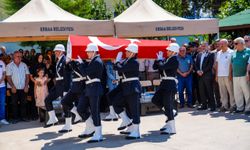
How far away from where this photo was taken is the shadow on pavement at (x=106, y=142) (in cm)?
766

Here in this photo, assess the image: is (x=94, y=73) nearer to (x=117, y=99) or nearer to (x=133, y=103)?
(x=117, y=99)

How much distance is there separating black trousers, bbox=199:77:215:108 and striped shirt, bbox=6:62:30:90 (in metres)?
4.72

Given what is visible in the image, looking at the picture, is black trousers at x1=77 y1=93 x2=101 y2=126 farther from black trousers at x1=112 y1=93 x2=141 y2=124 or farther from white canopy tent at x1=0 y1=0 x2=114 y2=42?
white canopy tent at x1=0 y1=0 x2=114 y2=42

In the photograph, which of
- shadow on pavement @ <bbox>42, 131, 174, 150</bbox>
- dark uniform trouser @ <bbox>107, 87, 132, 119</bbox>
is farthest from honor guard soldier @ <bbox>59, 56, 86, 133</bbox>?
shadow on pavement @ <bbox>42, 131, 174, 150</bbox>

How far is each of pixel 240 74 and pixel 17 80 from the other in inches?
219

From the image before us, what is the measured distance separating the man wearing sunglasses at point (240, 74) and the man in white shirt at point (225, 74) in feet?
0.98

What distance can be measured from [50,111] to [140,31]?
11.8 ft

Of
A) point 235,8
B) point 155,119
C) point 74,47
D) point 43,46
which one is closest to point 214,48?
point 155,119

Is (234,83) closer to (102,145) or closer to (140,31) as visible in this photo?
(140,31)

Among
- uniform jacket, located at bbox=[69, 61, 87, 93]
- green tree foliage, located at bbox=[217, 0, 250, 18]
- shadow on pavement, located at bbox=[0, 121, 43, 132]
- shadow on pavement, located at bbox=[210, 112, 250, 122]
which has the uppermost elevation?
green tree foliage, located at bbox=[217, 0, 250, 18]

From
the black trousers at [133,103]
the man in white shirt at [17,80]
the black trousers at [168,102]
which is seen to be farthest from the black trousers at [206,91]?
the man in white shirt at [17,80]

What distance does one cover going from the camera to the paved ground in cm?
739

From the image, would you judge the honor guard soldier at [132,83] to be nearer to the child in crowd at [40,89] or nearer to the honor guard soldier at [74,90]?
the honor guard soldier at [74,90]

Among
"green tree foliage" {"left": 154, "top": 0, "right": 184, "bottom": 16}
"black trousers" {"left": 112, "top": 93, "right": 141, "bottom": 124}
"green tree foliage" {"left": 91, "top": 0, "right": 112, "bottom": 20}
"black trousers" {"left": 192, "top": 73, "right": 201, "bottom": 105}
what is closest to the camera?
"black trousers" {"left": 112, "top": 93, "right": 141, "bottom": 124}
